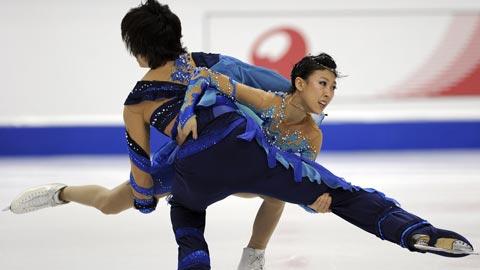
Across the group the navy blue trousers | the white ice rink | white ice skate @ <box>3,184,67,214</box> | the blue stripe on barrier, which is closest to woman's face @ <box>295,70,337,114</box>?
the navy blue trousers

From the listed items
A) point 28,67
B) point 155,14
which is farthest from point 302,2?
point 155,14

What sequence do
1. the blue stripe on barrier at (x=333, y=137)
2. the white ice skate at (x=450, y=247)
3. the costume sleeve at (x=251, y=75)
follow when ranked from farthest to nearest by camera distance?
the blue stripe on barrier at (x=333, y=137) → the costume sleeve at (x=251, y=75) → the white ice skate at (x=450, y=247)

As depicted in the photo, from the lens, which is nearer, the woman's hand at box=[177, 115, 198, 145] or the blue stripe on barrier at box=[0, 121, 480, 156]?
the woman's hand at box=[177, 115, 198, 145]

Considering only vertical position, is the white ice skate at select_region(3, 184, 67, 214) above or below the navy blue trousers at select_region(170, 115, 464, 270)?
below

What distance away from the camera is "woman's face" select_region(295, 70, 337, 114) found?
2.27 meters

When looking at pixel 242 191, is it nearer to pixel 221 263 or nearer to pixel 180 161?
pixel 180 161

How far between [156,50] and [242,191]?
1.70 ft

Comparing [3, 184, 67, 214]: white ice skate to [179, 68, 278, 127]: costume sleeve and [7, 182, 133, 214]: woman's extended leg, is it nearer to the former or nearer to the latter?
[7, 182, 133, 214]: woman's extended leg

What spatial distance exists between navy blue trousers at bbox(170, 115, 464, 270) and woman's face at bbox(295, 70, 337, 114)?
24 centimetres

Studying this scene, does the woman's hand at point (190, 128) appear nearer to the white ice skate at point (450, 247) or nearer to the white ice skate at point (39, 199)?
the white ice skate at point (450, 247)

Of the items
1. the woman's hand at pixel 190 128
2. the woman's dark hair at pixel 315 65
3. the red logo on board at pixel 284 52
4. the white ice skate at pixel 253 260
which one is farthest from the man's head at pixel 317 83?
the red logo on board at pixel 284 52

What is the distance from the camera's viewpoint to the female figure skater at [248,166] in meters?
2.15

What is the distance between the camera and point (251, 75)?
2.54 metres

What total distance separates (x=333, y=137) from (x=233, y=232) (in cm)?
395
